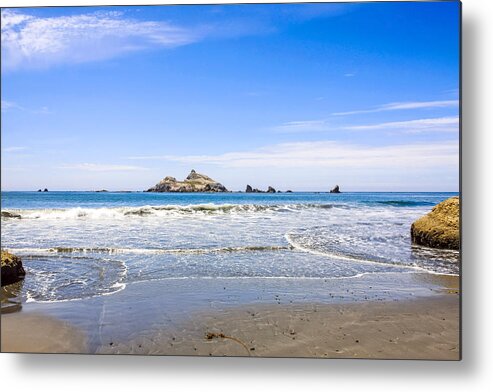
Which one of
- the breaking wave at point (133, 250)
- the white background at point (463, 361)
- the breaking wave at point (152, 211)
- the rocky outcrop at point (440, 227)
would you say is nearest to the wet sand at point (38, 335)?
the white background at point (463, 361)

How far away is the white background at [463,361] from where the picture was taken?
9.61ft

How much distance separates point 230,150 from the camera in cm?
390

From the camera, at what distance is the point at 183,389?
305 centimetres

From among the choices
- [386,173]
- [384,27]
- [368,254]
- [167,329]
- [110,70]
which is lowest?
[167,329]

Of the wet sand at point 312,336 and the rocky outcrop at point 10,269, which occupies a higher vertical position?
the rocky outcrop at point 10,269

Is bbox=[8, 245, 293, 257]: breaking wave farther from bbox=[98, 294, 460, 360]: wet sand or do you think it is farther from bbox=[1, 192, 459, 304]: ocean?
bbox=[98, 294, 460, 360]: wet sand

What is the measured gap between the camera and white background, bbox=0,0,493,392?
2928 millimetres

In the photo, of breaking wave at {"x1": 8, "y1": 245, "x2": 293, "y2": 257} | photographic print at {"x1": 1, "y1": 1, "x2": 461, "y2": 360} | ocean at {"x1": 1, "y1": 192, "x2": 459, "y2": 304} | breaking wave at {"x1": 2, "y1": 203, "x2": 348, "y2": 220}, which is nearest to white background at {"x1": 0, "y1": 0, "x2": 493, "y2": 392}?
photographic print at {"x1": 1, "y1": 1, "x2": 461, "y2": 360}

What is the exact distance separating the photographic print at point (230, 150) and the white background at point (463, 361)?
0.11 meters

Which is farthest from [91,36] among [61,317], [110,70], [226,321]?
[226,321]

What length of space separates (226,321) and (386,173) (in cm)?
182

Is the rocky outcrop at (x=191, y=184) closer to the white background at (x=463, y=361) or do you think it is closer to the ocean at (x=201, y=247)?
the ocean at (x=201, y=247)

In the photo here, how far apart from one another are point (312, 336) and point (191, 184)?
222cm

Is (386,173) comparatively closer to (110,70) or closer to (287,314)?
(287,314)
